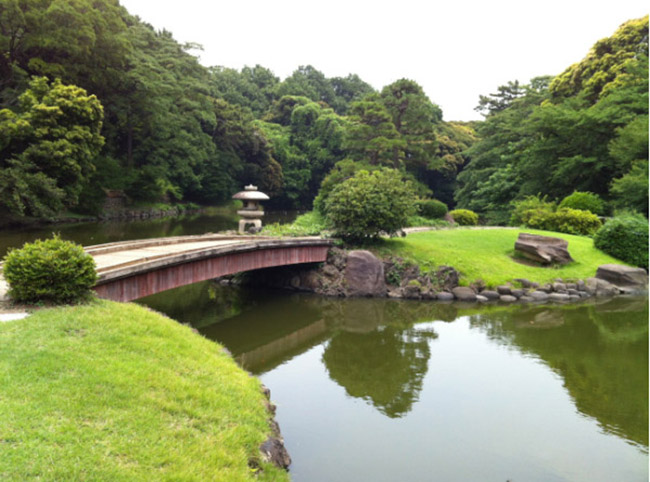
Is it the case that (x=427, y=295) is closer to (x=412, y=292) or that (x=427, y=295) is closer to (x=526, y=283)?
(x=412, y=292)

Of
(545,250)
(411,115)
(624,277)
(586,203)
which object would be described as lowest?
(624,277)

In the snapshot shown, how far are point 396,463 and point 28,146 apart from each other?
24.5 meters

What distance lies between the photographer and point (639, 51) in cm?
3123

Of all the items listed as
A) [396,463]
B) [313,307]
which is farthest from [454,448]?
[313,307]

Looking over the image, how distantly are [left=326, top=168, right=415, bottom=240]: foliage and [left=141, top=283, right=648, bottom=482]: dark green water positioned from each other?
3.08 metres

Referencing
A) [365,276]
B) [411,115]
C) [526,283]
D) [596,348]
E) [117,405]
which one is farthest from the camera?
[411,115]

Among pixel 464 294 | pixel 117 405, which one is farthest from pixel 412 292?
pixel 117 405

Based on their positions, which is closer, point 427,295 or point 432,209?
point 427,295

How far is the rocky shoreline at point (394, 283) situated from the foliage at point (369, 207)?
100 cm

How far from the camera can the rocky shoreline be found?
16656 mm

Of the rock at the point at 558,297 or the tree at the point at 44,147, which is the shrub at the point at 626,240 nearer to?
the rock at the point at 558,297

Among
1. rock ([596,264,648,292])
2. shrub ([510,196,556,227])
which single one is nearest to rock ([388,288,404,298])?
rock ([596,264,648,292])

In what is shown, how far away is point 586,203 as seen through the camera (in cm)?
2675

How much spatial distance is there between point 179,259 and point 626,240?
19.3 metres
